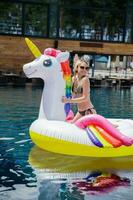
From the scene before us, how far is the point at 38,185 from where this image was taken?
6543 mm

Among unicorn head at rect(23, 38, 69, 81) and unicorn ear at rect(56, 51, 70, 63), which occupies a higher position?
unicorn ear at rect(56, 51, 70, 63)

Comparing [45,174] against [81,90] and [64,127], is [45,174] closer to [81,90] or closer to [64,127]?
[64,127]

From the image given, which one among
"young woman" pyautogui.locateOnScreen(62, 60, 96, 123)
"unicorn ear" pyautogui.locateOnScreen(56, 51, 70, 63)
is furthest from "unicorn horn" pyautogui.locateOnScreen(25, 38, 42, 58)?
"young woman" pyautogui.locateOnScreen(62, 60, 96, 123)

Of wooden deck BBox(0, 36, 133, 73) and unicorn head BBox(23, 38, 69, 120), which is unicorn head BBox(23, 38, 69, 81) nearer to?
unicorn head BBox(23, 38, 69, 120)

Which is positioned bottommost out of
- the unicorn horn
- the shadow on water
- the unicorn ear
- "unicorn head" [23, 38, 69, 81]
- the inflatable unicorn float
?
the shadow on water

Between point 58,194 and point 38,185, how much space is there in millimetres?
481

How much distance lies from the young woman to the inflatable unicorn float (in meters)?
0.29

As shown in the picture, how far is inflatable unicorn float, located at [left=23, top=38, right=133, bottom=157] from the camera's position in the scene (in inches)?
318

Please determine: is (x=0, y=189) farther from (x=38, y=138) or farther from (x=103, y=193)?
(x=38, y=138)

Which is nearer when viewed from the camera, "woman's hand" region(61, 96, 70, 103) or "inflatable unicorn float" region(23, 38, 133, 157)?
"inflatable unicorn float" region(23, 38, 133, 157)

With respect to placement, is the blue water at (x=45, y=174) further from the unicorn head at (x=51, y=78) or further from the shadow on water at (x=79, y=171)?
the unicorn head at (x=51, y=78)

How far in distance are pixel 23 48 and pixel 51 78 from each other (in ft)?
67.4

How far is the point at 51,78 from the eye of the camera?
904 centimetres

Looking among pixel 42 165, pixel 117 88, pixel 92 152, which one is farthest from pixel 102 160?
pixel 117 88
